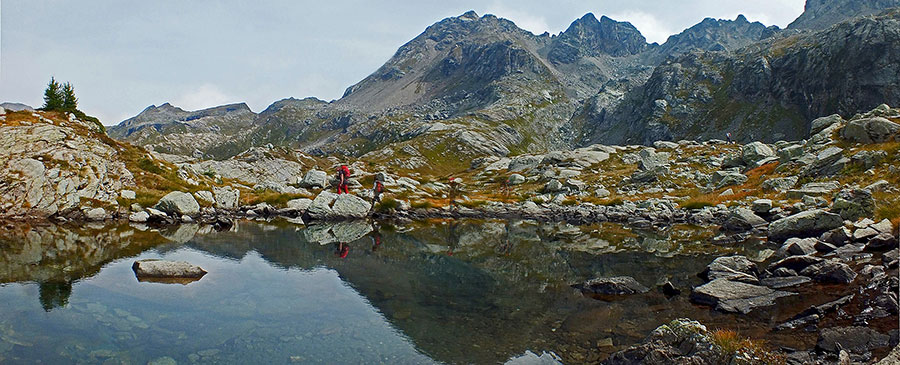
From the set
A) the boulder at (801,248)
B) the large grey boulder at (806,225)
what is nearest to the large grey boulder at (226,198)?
the boulder at (801,248)

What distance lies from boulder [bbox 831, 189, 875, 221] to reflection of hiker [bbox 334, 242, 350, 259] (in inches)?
1356

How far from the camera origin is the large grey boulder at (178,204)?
168 ft

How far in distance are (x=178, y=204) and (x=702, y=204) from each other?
62338 millimetres

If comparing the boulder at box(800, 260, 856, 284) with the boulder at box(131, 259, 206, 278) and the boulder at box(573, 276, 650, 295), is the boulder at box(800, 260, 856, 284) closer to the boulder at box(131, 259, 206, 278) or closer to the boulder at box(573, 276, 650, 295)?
the boulder at box(573, 276, 650, 295)

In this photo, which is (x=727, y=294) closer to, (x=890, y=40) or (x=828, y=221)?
(x=828, y=221)

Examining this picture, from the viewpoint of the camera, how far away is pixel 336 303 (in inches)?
794

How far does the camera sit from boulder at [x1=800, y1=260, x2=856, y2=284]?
18.0 m

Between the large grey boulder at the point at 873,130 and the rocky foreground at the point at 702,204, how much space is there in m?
0.16

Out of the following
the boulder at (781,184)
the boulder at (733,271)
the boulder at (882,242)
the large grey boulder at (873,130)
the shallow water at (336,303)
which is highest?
the large grey boulder at (873,130)

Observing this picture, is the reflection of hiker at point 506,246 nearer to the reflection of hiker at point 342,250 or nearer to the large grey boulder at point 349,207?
the reflection of hiker at point 342,250

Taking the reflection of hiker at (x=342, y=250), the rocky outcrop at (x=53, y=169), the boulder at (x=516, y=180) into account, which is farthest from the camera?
the boulder at (x=516, y=180)

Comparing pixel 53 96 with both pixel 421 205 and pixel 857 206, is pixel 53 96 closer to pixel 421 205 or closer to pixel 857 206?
pixel 421 205

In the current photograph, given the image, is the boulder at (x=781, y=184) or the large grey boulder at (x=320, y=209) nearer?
the boulder at (x=781, y=184)

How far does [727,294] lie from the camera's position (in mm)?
18172
